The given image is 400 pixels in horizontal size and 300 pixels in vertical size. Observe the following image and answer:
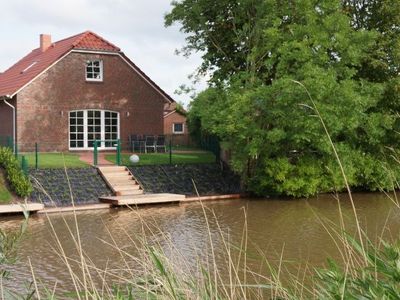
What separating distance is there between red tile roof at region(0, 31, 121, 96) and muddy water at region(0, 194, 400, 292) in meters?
11.7

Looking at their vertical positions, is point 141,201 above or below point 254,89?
below

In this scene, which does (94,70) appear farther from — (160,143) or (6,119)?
(160,143)

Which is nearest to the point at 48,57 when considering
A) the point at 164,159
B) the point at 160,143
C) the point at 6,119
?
the point at 6,119

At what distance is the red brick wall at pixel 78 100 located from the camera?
2527 cm

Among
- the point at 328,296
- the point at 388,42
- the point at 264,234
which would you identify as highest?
the point at 388,42

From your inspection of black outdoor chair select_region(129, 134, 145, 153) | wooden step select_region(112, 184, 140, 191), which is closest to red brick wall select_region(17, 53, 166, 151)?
black outdoor chair select_region(129, 134, 145, 153)

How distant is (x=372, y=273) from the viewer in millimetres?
2744

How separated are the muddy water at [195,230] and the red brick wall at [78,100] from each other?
1088 centimetres

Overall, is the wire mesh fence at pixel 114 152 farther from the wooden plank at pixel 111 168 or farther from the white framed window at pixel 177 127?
the white framed window at pixel 177 127

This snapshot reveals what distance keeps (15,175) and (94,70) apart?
37.5ft

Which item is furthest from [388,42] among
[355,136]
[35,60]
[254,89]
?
[35,60]

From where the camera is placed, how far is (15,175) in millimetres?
16344

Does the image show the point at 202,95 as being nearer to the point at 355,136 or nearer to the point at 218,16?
the point at 218,16

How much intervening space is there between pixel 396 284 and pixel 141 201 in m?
14.2
